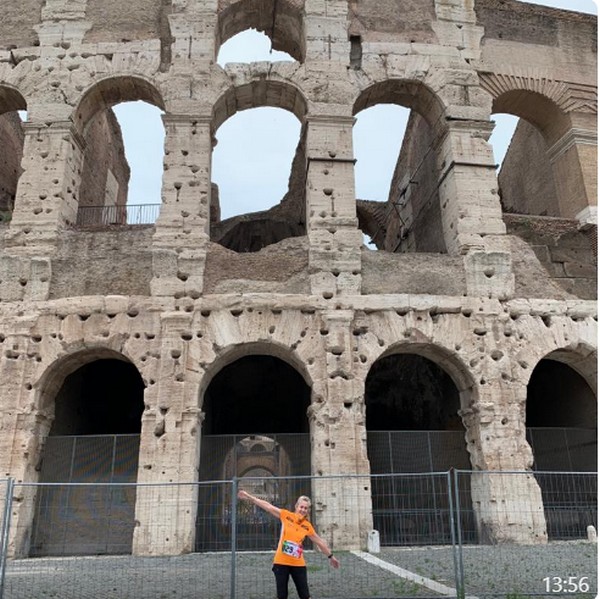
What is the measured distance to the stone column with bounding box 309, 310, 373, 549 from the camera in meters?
9.02

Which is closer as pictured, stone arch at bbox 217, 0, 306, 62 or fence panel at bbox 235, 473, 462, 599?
fence panel at bbox 235, 473, 462, 599

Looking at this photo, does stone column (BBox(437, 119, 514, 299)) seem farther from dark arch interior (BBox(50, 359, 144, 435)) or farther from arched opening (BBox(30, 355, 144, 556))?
dark arch interior (BBox(50, 359, 144, 435))

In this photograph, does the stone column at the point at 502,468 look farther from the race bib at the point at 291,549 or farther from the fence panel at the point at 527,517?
the race bib at the point at 291,549

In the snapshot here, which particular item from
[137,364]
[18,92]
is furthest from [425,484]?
[18,92]

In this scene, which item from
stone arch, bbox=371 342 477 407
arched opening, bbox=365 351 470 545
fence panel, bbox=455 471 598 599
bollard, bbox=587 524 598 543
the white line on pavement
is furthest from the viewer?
stone arch, bbox=371 342 477 407

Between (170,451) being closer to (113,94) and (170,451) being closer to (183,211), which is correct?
(183,211)

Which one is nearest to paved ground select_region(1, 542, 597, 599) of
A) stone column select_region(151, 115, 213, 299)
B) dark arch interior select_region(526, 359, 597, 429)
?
dark arch interior select_region(526, 359, 597, 429)

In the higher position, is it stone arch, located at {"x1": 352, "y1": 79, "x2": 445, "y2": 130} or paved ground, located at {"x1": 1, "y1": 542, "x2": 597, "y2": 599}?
stone arch, located at {"x1": 352, "y1": 79, "x2": 445, "y2": 130}

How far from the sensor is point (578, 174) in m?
12.2

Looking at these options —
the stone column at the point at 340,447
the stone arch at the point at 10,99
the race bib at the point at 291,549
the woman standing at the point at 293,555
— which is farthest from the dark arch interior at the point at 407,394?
the stone arch at the point at 10,99

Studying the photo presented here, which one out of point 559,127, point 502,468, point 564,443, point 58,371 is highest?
point 559,127

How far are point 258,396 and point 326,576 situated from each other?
28.4ft
